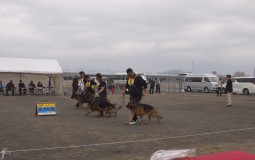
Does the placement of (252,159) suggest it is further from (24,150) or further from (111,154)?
(24,150)

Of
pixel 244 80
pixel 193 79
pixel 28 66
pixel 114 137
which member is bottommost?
pixel 114 137

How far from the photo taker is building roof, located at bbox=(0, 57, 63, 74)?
28797 millimetres

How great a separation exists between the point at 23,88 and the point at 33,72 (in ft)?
6.53

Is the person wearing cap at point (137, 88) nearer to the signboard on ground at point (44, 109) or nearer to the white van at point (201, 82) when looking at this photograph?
the signboard on ground at point (44, 109)

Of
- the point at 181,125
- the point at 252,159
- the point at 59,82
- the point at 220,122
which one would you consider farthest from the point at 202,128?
the point at 59,82

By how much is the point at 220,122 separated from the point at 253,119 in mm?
1952

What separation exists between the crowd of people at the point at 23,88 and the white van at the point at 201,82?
18.9 meters

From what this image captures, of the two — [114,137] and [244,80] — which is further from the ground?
[244,80]

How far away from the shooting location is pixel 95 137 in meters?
9.30

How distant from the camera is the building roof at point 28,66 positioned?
1134 inches

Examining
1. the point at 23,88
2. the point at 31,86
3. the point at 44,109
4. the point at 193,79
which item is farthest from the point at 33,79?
the point at 193,79

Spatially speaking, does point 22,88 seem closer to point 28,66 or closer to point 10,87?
point 10,87

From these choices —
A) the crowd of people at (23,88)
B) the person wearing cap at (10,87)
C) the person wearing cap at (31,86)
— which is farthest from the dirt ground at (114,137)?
the person wearing cap at (31,86)

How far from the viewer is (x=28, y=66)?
29703 mm
